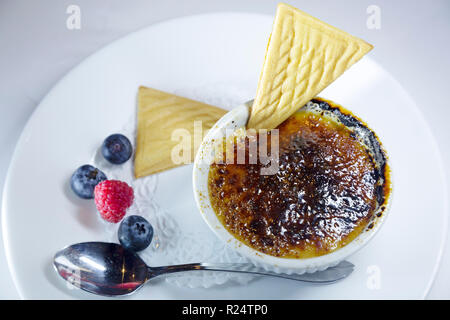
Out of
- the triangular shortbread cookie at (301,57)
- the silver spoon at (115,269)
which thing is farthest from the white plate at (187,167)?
the triangular shortbread cookie at (301,57)

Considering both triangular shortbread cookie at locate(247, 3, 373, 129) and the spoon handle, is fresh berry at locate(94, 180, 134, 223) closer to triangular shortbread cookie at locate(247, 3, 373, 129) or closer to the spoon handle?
the spoon handle

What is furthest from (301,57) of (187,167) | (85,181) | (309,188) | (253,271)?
(85,181)

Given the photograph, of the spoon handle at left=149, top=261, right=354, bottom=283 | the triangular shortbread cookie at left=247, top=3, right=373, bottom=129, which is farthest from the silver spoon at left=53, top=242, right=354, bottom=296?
the triangular shortbread cookie at left=247, top=3, right=373, bottom=129

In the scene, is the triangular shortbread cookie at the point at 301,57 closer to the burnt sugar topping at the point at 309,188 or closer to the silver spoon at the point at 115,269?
A: the burnt sugar topping at the point at 309,188

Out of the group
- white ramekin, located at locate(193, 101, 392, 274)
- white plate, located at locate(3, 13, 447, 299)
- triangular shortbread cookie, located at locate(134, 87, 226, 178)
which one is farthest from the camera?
triangular shortbread cookie, located at locate(134, 87, 226, 178)
